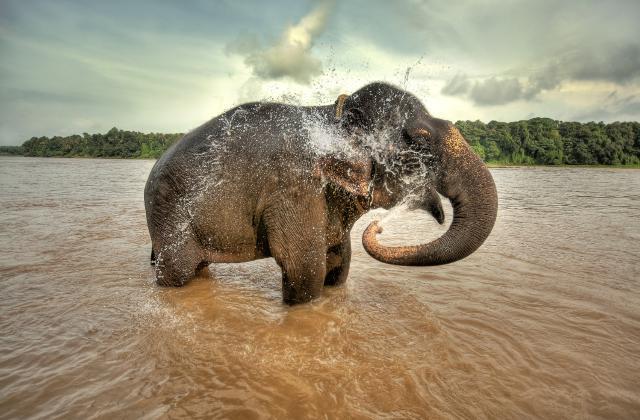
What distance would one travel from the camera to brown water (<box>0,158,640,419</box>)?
2.07m

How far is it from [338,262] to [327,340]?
1.15m

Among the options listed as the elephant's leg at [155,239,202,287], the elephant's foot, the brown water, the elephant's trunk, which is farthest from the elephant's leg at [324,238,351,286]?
the elephant's leg at [155,239,202,287]

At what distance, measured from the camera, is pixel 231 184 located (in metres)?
3.27

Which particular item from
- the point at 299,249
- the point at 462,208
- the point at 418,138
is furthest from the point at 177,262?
the point at 462,208

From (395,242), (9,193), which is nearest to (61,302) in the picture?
(395,242)

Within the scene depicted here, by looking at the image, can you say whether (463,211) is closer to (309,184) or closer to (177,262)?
(309,184)

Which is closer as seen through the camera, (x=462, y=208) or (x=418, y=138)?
(x=462, y=208)

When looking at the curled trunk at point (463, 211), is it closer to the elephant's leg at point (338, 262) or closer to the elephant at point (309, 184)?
the elephant at point (309, 184)

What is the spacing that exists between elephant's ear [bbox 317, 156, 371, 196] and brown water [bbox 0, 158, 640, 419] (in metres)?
0.47

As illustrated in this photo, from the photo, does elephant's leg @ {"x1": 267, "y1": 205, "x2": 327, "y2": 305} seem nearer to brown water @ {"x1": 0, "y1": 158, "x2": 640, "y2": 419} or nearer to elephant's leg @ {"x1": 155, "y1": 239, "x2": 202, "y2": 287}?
brown water @ {"x1": 0, "y1": 158, "x2": 640, "y2": 419}

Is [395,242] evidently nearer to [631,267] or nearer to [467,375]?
[631,267]

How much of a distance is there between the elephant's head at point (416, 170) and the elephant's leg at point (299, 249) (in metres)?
0.44

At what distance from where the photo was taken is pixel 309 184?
308cm

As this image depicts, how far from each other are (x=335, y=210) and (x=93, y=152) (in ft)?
291
